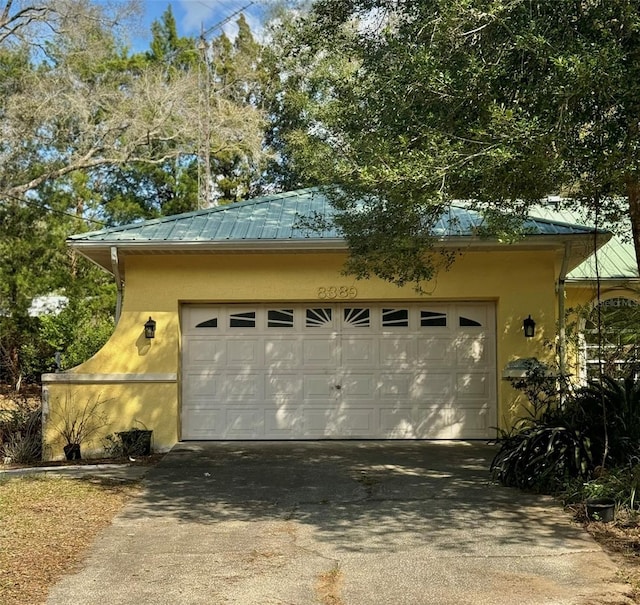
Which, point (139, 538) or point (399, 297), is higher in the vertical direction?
point (399, 297)

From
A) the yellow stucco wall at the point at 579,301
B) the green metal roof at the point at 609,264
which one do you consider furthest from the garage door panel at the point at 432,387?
the green metal roof at the point at 609,264

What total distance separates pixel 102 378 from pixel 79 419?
706 millimetres

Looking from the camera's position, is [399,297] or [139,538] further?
[399,297]

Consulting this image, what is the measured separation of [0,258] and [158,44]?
15132 mm

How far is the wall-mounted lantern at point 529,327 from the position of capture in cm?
1173

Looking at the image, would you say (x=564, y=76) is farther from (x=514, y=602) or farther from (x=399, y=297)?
(x=399, y=297)

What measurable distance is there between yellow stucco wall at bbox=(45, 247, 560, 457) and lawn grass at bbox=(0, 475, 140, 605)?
2228 mm

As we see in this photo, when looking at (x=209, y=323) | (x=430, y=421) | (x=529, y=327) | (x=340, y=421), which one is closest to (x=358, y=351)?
(x=340, y=421)

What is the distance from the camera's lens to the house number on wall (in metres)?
12.0

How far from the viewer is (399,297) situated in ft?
39.2

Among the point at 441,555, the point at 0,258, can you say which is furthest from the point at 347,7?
the point at 0,258

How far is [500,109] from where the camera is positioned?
6004 millimetres

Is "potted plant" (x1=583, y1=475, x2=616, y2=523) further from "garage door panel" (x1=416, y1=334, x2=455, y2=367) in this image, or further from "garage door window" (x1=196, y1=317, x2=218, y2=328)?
"garage door window" (x1=196, y1=317, x2=218, y2=328)

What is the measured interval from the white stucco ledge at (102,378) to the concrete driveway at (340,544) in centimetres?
217
